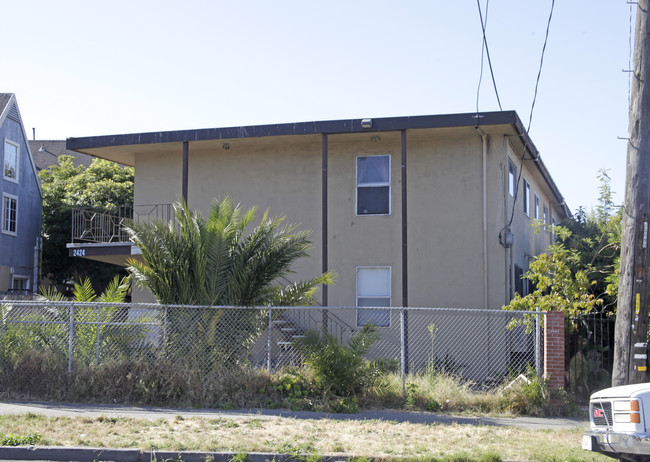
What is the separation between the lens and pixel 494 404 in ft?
34.8

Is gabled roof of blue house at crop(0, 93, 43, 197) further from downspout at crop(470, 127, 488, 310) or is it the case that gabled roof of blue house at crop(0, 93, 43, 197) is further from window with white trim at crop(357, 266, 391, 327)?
downspout at crop(470, 127, 488, 310)

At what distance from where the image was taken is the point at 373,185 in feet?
53.4

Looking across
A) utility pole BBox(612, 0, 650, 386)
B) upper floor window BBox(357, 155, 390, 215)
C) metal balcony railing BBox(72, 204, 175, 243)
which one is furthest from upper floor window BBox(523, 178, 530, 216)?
utility pole BBox(612, 0, 650, 386)

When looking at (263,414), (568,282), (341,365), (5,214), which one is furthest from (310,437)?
(5,214)

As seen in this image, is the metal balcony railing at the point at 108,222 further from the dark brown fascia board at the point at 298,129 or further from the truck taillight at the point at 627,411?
the truck taillight at the point at 627,411

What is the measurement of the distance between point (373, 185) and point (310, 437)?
887 cm

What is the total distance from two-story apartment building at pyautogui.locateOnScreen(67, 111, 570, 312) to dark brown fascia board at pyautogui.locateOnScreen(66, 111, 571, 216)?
0.08ft

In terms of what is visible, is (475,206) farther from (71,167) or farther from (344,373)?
(71,167)

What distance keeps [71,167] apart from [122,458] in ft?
87.8

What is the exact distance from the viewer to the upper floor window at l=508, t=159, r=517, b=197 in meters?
16.2

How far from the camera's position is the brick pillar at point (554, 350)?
34.9 feet

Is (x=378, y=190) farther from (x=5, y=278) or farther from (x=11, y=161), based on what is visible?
(x=11, y=161)

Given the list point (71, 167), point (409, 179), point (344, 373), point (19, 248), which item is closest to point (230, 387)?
point (344, 373)

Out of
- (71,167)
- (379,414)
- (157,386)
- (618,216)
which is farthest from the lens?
(71,167)
